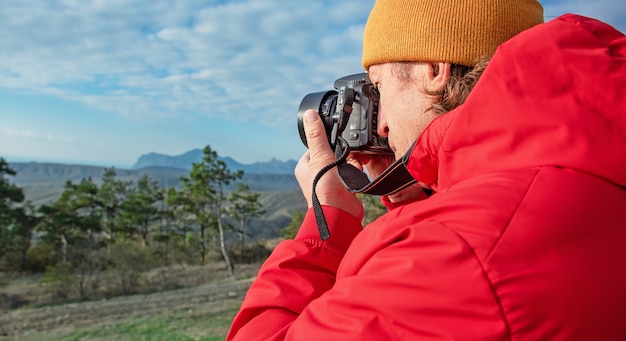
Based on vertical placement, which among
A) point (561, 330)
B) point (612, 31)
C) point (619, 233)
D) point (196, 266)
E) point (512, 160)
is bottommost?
point (196, 266)

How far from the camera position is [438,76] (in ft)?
3.75

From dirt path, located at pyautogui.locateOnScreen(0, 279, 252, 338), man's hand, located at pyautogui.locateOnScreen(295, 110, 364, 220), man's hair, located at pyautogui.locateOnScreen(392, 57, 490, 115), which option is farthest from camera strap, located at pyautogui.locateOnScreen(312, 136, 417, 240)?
dirt path, located at pyautogui.locateOnScreen(0, 279, 252, 338)

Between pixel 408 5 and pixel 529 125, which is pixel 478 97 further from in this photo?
pixel 408 5

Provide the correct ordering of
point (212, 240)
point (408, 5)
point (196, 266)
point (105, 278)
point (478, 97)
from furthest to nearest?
point (212, 240) → point (196, 266) → point (105, 278) → point (408, 5) → point (478, 97)

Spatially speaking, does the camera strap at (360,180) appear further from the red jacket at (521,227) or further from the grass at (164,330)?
the grass at (164,330)

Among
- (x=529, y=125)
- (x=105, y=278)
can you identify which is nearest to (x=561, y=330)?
(x=529, y=125)

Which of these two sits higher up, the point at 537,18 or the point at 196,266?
the point at 537,18

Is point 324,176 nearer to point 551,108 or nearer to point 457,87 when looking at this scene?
point 457,87

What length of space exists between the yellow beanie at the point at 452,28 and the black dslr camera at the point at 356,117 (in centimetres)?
25

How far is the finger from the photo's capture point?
4.64ft

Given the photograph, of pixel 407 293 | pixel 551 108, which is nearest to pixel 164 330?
pixel 407 293

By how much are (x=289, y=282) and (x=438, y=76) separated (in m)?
0.56

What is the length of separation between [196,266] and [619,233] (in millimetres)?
34574

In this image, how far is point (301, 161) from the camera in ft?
4.83
